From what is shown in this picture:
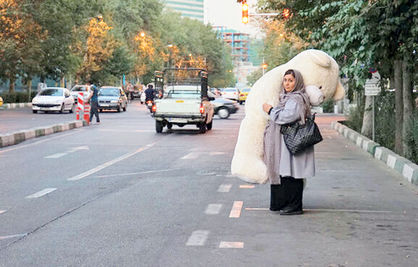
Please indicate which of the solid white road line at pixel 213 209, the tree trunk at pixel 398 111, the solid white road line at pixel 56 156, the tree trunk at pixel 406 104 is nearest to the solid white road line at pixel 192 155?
the solid white road line at pixel 56 156

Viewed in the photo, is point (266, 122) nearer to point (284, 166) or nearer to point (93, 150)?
point (284, 166)

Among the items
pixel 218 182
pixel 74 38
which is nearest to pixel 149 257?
pixel 218 182

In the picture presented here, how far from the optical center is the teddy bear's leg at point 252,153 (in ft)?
28.1

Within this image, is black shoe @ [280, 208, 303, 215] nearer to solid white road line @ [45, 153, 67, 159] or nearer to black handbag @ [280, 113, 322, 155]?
black handbag @ [280, 113, 322, 155]

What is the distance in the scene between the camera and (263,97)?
853cm

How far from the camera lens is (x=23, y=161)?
15266 millimetres

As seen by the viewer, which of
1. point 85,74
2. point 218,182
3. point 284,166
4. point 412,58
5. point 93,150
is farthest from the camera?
point 85,74

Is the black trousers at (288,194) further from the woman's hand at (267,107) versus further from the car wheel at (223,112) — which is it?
the car wheel at (223,112)

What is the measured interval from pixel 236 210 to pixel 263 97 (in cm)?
140

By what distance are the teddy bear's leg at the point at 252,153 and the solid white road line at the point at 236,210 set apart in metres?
0.41

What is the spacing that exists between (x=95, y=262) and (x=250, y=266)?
1253 mm

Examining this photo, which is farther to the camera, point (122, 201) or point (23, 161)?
point (23, 161)

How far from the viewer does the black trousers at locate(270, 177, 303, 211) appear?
340 inches

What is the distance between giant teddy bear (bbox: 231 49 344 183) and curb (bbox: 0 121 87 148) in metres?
12.2
